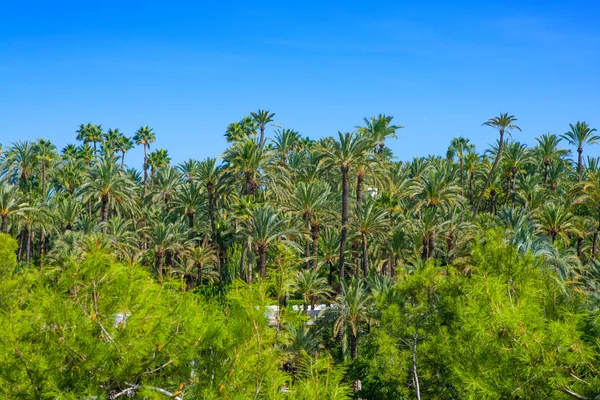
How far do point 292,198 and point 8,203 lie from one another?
2495 centimetres

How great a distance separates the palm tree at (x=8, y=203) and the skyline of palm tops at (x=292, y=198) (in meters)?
0.10

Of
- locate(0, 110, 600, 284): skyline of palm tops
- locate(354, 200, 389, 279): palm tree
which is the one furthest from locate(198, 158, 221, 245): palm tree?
locate(354, 200, 389, 279): palm tree

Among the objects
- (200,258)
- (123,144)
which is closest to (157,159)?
(123,144)

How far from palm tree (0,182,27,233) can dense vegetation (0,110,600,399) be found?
0.41 ft

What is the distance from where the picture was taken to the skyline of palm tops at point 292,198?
45844mm

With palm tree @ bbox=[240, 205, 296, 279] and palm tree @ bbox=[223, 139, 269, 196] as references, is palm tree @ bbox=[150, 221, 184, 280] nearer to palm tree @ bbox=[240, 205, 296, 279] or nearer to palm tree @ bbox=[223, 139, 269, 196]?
palm tree @ bbox=[223, 139, 269, 196]

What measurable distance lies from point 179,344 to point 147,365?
671 millimetres

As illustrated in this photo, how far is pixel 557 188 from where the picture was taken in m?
71.4

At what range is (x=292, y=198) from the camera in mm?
51594

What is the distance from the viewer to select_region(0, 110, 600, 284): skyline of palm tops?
45.8m

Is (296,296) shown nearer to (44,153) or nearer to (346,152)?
(346,152)

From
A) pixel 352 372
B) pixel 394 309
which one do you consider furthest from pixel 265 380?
pixel 352 372

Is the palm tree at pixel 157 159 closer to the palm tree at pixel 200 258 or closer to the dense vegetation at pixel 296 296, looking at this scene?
the dense vegetation at pixel 296 296

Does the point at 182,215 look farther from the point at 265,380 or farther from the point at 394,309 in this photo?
the point at 265,380
